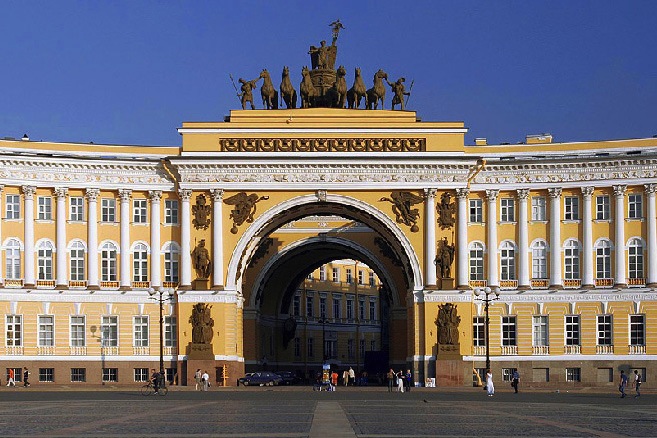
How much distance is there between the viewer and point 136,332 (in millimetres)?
82688

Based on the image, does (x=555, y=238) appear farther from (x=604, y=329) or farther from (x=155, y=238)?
(x=155, y=238)

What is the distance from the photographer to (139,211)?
8394cm

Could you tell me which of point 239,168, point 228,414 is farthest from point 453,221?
point 228,414

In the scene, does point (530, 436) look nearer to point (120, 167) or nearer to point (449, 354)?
point (449, 354)

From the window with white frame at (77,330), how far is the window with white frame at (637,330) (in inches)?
1321

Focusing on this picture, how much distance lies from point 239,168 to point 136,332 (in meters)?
12.0

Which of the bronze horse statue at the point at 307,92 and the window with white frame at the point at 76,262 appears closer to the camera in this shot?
the window with white frame at the point at 76,262

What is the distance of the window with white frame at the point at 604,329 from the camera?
8188 centimetres

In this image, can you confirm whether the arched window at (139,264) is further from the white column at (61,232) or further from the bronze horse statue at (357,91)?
the bronze horse statue at (357,91)

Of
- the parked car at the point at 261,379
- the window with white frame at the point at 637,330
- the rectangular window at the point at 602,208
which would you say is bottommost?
the parked car at the point at 261,379

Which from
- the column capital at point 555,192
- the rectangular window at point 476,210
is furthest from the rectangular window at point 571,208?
the rectangular window at point 476,210

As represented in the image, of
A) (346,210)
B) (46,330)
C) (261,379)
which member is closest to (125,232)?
(46,330)

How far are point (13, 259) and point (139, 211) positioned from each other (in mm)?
8289

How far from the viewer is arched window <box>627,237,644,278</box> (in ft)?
269
